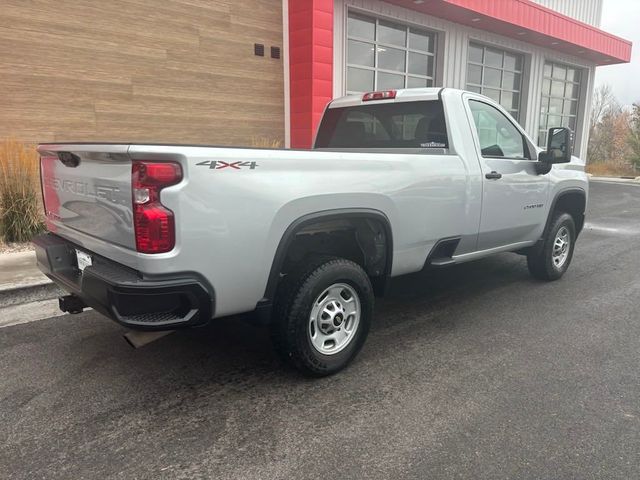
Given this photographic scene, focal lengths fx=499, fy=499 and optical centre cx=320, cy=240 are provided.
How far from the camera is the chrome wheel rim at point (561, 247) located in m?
5.64

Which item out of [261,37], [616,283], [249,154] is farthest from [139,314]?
[261,37]

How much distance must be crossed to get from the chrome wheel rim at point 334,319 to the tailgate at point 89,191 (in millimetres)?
1269

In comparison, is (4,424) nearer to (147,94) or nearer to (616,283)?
(616,283)

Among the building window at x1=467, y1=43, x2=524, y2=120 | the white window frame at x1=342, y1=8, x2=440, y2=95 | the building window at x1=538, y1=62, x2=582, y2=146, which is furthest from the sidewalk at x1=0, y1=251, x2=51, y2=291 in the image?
the building window at x1=538, y1=62, x2=582, y2=146

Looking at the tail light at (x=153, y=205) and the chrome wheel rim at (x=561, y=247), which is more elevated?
the tail light at (x=153, y=205)

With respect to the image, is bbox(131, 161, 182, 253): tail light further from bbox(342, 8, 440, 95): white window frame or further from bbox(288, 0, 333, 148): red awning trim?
bbox(342, 8, 440, 95): white window frame

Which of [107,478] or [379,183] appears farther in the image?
[379,183]

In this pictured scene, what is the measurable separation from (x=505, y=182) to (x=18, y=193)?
19.6 feet

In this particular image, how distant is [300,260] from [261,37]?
8121 mm

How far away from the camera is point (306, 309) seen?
3.11m

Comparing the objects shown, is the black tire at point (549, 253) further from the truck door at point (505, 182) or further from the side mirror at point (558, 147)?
the side mirror at point (558, 147)

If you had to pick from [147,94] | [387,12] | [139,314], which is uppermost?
[387,12]

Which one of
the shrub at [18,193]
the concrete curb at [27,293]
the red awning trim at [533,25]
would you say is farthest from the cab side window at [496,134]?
the red awning trim at [533,25]

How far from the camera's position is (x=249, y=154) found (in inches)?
109
